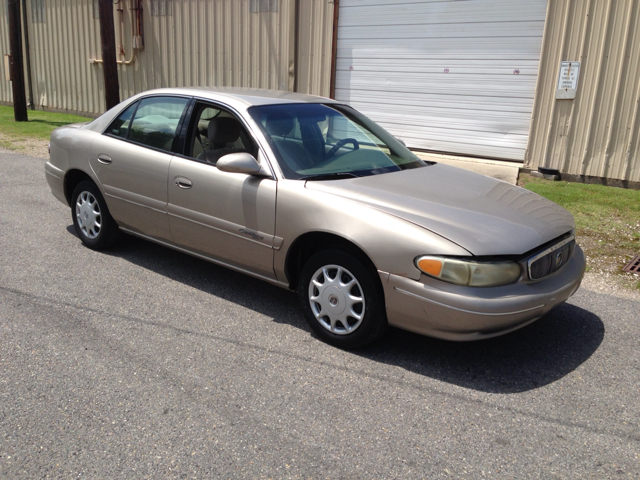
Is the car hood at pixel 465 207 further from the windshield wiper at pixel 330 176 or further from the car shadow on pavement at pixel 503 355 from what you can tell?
the car shadow on pavement at pixel 503 355

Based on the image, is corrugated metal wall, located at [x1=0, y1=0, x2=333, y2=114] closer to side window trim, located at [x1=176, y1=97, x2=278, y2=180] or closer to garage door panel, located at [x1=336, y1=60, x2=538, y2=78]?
garage door panel, located at [x1=336, y1=60, x2=538, y2=78]

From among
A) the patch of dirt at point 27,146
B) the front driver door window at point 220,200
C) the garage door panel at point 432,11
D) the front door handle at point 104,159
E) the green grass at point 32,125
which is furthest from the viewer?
the green grass at point 32,125

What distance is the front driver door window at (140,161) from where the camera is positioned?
4.86 m

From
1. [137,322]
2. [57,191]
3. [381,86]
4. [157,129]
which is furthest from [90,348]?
[381,86]

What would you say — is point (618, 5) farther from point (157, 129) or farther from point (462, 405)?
point (462, 405)

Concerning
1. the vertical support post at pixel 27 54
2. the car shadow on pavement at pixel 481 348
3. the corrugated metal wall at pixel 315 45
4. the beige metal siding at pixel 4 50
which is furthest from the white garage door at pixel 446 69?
the beige metal siding at pixel 4 50

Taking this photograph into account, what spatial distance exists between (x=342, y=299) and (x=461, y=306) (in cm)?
80

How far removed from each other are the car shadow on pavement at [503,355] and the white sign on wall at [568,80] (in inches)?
236

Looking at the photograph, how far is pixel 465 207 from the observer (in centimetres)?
383

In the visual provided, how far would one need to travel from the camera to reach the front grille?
3564 millimetres

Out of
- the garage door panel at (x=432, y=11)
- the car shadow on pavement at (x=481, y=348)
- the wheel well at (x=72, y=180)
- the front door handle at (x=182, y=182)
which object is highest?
the garage door panel at (x=432, y=11)

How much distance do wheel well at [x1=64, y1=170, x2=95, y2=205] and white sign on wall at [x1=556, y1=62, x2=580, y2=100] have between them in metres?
7.29

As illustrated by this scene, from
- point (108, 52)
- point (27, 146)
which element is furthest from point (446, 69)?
point (27, 146)

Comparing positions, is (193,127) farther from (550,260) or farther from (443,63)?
(443,63)
